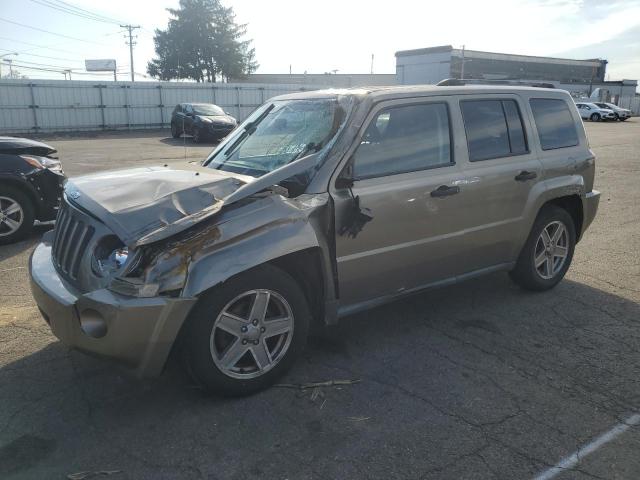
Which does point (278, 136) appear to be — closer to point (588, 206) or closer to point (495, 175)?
point (495, 175)

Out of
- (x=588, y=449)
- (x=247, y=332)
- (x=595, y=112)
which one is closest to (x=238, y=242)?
(x=247, y=332)

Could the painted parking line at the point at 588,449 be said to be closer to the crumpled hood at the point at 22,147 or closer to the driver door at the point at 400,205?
the driver door at the point at 400,205

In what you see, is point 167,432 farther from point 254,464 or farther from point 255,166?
point 255,166

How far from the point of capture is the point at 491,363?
3.81 metres

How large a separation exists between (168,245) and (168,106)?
101 feet

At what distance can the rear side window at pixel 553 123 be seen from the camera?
16.1 feet

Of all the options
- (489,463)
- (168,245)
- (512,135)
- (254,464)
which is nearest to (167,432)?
(254,464)

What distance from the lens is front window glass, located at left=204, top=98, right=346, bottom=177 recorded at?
12.5ft

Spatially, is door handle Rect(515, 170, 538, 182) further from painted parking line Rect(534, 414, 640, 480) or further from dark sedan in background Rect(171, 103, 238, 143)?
dark sedan in background Rect(171, 103, 238, 143)

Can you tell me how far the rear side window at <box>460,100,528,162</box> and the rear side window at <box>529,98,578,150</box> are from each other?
284mm

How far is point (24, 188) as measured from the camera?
21.9 ft

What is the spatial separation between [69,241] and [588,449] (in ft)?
10.6

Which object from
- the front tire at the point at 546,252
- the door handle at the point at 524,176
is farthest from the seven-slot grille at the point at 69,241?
the front tire at the point at 546,252

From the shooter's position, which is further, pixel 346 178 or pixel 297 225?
pixel 346 178
